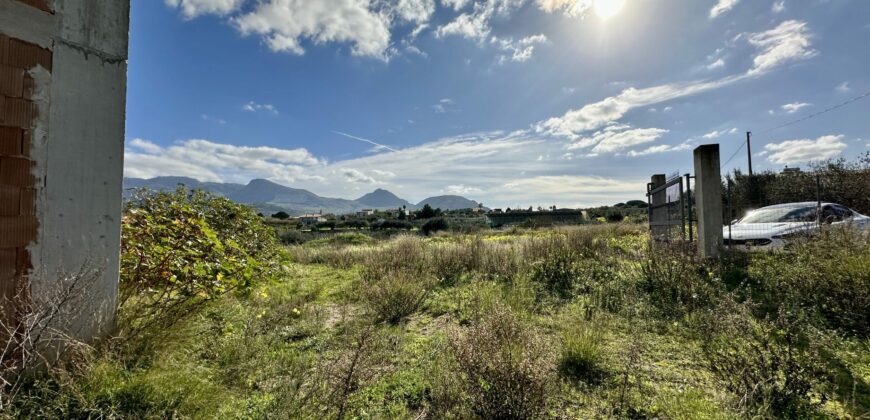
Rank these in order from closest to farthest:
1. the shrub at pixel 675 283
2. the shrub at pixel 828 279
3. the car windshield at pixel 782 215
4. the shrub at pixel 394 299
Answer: the shrub at pixel 828 279
the shrub at pixel 675 283
the shrub at pixel 394 299
the car windshield at pixel 782 215

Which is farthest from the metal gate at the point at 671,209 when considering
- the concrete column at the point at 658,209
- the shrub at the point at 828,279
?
the shrub at the point at 828,279

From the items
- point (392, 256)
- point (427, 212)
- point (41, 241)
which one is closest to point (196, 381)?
point (41, 241)

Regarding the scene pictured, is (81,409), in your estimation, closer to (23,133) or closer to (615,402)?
(23,133)

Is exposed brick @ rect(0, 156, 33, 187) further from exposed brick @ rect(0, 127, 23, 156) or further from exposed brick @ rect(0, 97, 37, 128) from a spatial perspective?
exposed brick @ rect(0, 97, 37, 128)

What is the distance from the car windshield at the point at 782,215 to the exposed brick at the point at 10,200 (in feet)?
39.9

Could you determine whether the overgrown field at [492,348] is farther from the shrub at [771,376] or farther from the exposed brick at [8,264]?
the exposed brick at [8,264]

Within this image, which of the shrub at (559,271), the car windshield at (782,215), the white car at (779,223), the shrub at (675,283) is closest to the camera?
the shrub at (675,283)

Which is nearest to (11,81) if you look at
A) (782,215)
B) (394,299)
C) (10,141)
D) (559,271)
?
(10,141)

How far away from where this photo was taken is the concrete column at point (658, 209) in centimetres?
999

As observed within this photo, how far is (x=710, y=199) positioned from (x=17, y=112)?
9623 mm

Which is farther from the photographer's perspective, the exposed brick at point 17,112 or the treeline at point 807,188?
the treeline at point 807,188

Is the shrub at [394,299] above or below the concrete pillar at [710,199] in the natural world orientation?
below

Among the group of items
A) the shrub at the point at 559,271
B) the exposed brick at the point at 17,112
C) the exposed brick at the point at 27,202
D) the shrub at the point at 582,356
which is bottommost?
the shrub at the point at 582,356

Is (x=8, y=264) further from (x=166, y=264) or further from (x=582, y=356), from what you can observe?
(x=582, y=356)
